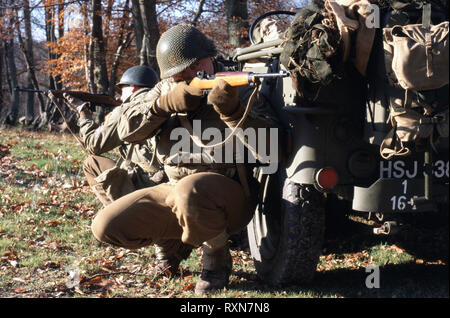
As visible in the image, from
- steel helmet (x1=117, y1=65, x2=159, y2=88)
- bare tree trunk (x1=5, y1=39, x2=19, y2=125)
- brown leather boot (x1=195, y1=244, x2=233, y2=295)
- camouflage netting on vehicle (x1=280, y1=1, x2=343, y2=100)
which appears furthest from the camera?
bare tree trunk (x1=5, y1=39, x2=19, y2=125)

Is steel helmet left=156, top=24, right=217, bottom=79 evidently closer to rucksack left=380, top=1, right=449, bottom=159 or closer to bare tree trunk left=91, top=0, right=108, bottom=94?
rucksack left=380, top=1, right=449, bottom=159

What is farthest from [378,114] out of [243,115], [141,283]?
[141,283]

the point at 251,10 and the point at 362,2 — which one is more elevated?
the point at 251,10

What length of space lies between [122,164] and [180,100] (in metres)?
1.96

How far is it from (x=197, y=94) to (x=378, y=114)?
129 cm

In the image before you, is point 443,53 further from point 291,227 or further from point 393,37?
point 291,227

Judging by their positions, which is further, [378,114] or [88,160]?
[88,160]

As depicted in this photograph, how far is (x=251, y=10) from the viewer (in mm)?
17344

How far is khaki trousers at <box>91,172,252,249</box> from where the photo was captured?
394 centimetres

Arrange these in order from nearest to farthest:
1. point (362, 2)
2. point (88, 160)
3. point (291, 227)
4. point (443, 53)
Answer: point (443, 53)
point (362, 2)
point (291, 227)
point (88, 160)

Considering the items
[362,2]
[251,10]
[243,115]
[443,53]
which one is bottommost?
[243,115]

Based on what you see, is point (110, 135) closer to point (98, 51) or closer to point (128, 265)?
point (128, 265)

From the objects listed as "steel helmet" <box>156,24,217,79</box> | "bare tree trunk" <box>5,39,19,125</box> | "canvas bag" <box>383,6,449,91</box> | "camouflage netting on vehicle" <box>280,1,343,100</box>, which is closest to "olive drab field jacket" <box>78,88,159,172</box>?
"steel helmet" <box>156,24,217,79</box>

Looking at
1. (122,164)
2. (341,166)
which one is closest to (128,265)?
(122,164)
